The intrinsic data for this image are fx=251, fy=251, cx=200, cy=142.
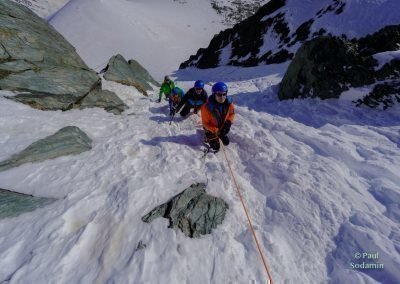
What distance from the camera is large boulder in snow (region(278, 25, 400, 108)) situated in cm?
857

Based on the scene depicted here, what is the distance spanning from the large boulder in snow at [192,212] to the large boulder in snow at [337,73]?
7113 mm

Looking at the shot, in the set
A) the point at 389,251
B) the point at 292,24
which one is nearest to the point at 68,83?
the point at 389,251

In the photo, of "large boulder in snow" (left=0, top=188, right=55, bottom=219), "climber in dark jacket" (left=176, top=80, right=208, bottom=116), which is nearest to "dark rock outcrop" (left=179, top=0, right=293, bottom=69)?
"climber in dark jacket" (left=176, top=80, right=208, bottom=116)

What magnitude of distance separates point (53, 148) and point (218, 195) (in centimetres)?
442

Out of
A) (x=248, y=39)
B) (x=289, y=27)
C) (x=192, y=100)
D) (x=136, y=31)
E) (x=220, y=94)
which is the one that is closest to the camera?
(x=220, y=94)

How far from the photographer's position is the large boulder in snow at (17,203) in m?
4.62

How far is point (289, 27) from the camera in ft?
92.2

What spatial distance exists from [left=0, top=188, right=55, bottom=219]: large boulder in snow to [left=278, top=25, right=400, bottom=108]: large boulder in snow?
984 cm

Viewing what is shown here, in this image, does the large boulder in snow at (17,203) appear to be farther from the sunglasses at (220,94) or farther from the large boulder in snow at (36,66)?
the large boulder in snow at (36,66)

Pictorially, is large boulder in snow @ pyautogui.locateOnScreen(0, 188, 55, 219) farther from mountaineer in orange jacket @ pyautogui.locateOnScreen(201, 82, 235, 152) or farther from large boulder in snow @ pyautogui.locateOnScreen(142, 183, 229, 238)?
mountaineer in orange jacket @ pyautogui.locateOnScreen(201, 82, 235, 152)

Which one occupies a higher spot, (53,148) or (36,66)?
(36,66)

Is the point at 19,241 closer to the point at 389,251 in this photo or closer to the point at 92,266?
the point at 92,266

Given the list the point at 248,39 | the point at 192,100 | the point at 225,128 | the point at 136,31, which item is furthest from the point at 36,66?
the point at 136,31

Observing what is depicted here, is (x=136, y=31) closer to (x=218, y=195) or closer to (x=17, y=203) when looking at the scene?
(x=17, y=203)
